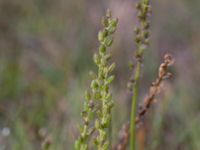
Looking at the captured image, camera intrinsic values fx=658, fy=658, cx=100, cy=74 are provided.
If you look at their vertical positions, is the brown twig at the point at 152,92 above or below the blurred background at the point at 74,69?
below

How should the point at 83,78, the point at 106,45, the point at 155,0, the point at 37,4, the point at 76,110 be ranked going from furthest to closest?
1. the point at 155,0
2. the point at 37,4
3. the point at 83,78
4. the point at 76,110
5. the point at 106,45

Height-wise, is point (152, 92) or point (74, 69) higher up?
point (74, 69)

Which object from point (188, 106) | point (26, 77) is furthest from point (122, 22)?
point (188, 106)

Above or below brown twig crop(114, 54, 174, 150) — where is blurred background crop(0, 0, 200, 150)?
above

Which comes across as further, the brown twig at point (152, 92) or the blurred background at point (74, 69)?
the blurred background at point (74, 69)

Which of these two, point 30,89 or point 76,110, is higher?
point 30,89

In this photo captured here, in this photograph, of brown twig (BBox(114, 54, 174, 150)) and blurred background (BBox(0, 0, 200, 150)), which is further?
blurred background (BBox(0, 0, 200, 150))

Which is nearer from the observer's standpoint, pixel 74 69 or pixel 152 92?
pixel 152 92

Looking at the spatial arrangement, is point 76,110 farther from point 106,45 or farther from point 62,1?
point 62,1
